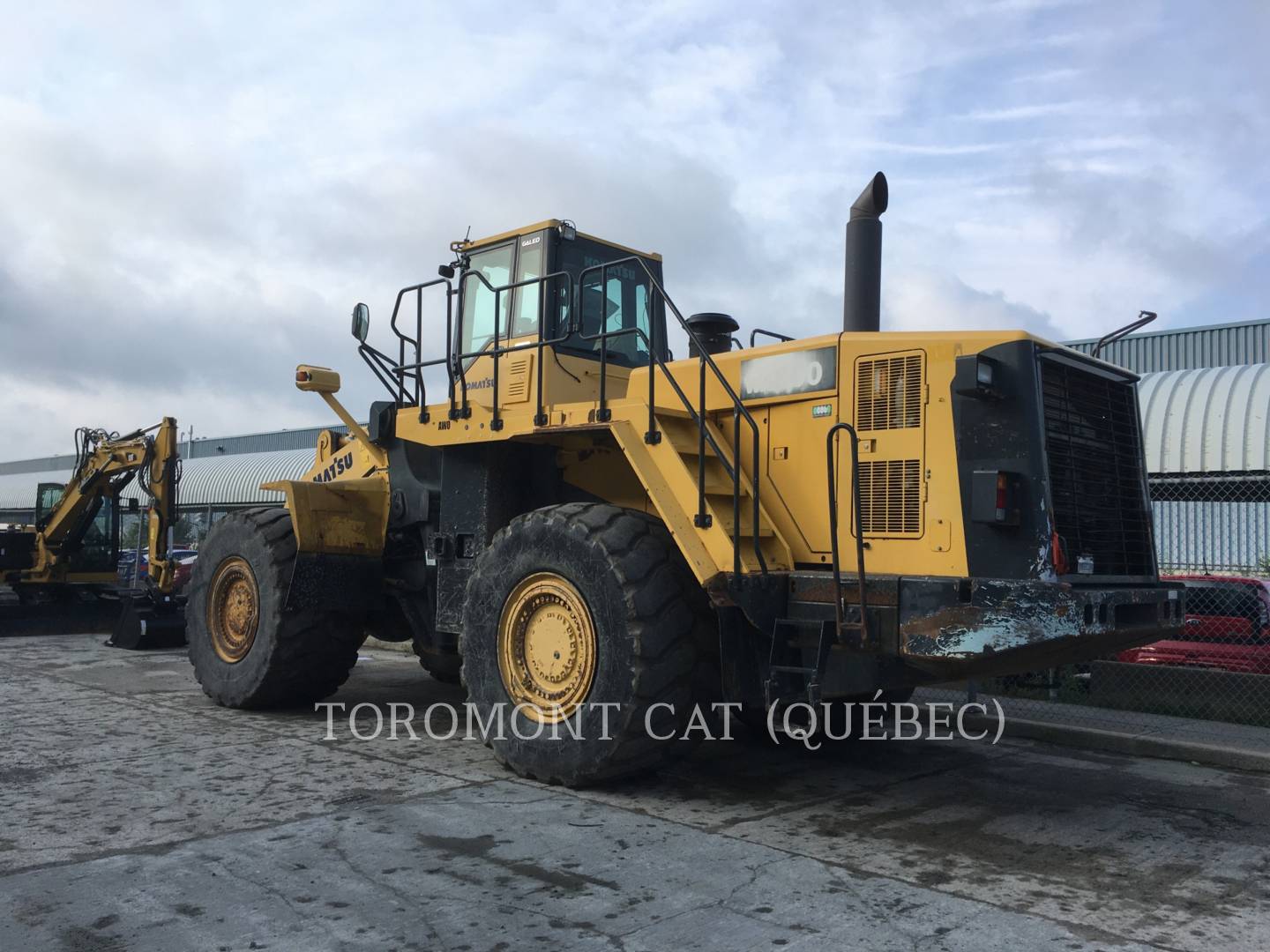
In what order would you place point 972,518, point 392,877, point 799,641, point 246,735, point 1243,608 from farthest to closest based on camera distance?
1. point 1243,608
2. point 246,735
3. point 799,641
4. point 972,518
5. point 392,877

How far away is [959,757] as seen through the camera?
7.61 m

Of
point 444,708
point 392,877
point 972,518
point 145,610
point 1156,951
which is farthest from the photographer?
point 145,610

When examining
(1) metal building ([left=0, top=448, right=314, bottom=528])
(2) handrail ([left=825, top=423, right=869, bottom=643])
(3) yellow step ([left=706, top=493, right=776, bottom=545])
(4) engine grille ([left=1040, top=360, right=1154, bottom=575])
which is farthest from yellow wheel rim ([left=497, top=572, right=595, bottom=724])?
(1) metal building ([left=0, top=448, right=314, bottom=528])

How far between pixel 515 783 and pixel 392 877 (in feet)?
5.73

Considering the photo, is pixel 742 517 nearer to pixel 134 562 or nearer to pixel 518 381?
pixel 518 381

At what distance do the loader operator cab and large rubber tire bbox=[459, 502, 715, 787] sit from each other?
5.78 feet

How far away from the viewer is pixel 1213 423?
15.9 m

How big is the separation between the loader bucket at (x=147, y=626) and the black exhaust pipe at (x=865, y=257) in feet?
32.7

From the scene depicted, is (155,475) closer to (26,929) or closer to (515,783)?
(515,783)

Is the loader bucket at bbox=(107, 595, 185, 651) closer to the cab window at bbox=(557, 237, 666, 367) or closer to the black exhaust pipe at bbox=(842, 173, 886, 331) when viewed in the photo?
the cab window at bbox=(557, 237, 666, 367)

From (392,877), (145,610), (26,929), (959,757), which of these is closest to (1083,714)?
(959,757)

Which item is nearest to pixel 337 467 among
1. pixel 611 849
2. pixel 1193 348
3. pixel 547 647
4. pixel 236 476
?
pixel 547 647

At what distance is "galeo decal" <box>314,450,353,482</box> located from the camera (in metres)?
9.18

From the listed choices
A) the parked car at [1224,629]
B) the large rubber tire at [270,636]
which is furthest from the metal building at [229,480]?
the parked car at [1224,629]
